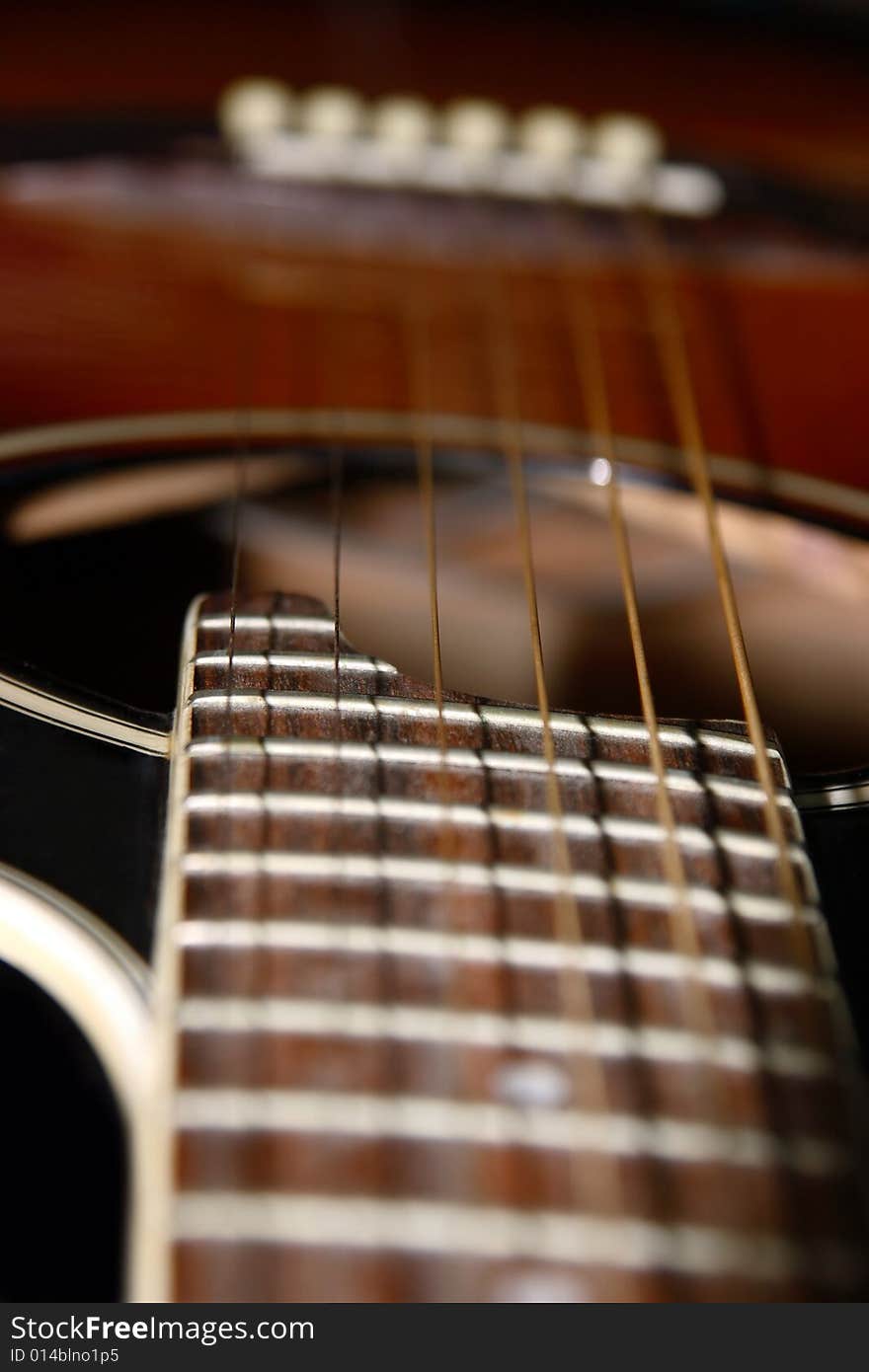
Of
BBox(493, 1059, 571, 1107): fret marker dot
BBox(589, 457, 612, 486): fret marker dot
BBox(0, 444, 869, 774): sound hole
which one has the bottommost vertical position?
BBox(493, 1059, 571, 1107): fret marker dot

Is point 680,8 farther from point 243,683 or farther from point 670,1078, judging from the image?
point 670,1078

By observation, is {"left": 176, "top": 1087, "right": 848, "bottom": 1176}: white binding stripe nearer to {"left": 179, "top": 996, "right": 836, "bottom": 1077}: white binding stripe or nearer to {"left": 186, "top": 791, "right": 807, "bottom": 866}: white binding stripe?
{"left": 179, "top": 996, "right": 836, "bottom": 1077}: white binding stripe

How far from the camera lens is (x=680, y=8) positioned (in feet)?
3.59

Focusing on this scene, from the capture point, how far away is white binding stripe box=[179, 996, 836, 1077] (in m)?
0.45

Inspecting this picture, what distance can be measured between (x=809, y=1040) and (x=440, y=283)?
62 centimetres

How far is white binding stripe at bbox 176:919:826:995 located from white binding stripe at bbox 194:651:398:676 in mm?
158

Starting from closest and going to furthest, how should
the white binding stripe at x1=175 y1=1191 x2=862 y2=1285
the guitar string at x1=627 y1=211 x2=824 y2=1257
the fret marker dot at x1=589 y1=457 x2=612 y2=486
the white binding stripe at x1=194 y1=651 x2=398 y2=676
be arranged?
1. the white binding stripe at x1=175 y1=1191 x2=862 y2=1285
2. the guitar string at x1=627 y1=211 x2=824 y2=1257
3. the white binding stripe at x1=194 y1=651 x2=398 y2=676
4. the fret marker dot at x1=589 y1=457 x2=612 y2=486

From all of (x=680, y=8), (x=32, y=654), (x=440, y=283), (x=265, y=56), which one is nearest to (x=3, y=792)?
(x=32, y=654)

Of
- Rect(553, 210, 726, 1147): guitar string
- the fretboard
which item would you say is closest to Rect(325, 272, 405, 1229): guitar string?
the fretboard

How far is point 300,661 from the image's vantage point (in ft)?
2.02

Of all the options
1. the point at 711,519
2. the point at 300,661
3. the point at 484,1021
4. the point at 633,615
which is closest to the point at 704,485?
the point at 711,519

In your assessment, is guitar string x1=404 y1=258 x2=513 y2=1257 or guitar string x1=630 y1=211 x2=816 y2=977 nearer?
guitar string x1=404 y1=258 x2=513 y2=1257

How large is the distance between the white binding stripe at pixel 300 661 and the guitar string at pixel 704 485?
16cm

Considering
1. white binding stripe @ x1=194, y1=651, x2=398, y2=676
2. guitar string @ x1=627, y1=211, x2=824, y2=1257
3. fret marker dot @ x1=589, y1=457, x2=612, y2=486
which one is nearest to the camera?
guitar string @ x1=627, y1=211, x2=824, y2=1257
